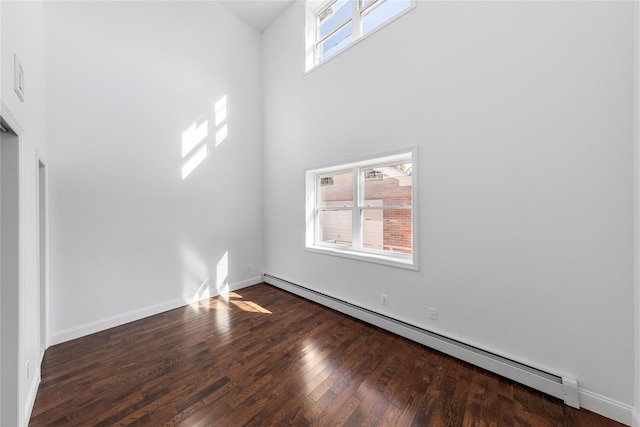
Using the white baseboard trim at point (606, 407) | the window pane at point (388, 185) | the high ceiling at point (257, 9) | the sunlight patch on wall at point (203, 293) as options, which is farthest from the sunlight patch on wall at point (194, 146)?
the white baseboard trim at point (606, 407)

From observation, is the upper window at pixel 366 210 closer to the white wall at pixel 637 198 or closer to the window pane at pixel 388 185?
the window pane at pixel 388 185

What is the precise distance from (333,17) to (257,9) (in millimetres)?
1355

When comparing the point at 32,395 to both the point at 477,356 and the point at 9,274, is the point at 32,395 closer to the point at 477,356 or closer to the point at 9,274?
the point at 9,274

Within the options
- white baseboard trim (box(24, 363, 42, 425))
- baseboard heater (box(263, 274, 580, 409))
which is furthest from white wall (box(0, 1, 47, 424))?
baseboard heater (box(263, 274, 580, 409))

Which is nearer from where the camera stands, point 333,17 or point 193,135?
point 193,135

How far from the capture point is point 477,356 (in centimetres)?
210

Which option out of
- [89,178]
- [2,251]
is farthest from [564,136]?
[89,178]

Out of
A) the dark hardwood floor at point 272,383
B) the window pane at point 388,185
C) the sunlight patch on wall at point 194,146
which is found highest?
the sunlight patch on wall at point 194,146

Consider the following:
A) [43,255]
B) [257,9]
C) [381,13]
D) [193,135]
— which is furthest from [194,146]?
[381,13]

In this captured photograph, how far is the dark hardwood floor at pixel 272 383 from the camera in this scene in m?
1.60

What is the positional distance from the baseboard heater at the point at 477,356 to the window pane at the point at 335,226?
87 cm

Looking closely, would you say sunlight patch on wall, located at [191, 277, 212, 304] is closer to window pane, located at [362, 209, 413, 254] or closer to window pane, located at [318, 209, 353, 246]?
window pane, located at [318, 209, 353, 246]

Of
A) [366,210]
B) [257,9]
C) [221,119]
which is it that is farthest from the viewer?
Result: [257,9]

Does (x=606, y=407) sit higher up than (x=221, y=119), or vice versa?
(x=221, y=119)
